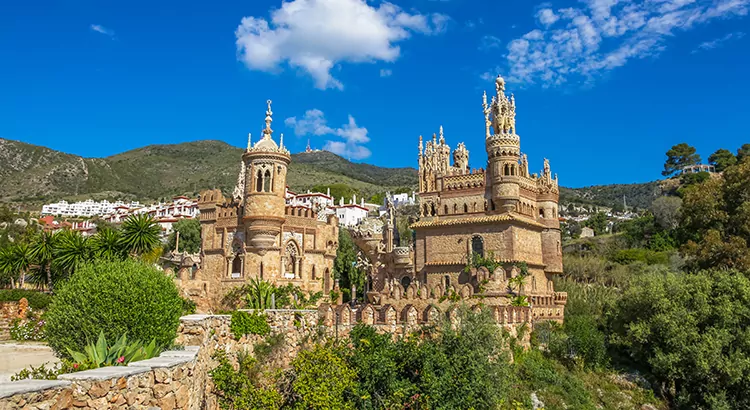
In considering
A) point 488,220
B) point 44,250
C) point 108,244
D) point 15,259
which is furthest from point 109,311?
point 15,259

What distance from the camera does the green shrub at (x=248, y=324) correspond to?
17.6m

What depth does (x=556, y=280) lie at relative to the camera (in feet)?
120

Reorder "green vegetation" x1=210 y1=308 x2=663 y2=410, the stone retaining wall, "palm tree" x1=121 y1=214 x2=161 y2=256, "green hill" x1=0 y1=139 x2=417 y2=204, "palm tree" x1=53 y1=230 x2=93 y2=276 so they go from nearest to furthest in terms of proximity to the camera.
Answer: the stone retaining wall → "green vegetation" x1=210 y1=308 x2=663 y2=410 → "palm tree" x1=53 y1=230 x2=93 y2=276 → "palm tree" x1=121 y1=214 x2=161 y2=256 → "green hill" x1=0 y1=139 x2=417 y2=204

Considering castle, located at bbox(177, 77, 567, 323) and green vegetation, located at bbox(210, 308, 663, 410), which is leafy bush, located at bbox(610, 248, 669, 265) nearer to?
castle, located at bbox(177, 77, 567, 323)

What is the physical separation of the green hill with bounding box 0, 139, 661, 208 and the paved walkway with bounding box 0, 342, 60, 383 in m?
97.8

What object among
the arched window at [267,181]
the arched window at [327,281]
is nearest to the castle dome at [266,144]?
the arched window at [267,181]

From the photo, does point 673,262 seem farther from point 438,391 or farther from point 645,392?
point 438,391

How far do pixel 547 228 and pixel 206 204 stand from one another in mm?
19717

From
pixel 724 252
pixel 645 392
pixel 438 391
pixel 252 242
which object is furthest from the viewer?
pixel 252 242

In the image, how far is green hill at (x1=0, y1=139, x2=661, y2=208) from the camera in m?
128

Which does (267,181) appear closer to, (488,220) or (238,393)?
(488,220)

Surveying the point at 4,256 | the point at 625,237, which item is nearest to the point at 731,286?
the point at 4,256

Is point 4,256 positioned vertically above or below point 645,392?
above

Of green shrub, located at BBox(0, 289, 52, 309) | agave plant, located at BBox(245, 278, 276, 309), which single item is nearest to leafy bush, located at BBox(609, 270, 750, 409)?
agave plant, located at BBox(245, 278, 276, 309)
